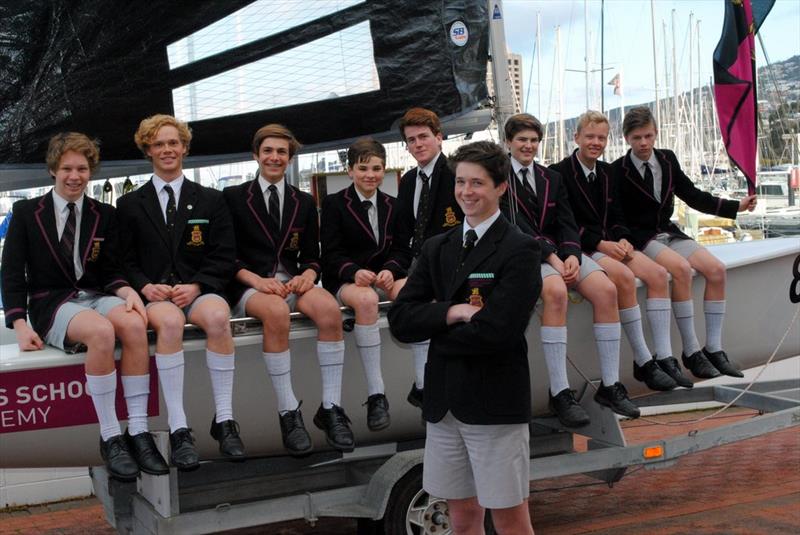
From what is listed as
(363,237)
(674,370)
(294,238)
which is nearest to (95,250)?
(294,238)

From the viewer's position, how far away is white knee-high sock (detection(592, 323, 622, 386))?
5.11 meters

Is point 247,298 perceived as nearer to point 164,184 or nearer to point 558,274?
point 164,184

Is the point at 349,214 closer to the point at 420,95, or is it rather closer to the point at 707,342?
the point at 420,95

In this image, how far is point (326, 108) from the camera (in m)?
5.91

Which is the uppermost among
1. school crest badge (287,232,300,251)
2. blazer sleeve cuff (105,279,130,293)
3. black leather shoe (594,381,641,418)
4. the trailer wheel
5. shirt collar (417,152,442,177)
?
shirt collar (417,152,442,177)

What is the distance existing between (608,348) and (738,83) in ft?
6.28

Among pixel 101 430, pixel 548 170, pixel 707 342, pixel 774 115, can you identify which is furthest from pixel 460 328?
pixel 774 115

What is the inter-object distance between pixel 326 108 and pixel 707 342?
8.33 ft

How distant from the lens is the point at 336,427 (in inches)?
182

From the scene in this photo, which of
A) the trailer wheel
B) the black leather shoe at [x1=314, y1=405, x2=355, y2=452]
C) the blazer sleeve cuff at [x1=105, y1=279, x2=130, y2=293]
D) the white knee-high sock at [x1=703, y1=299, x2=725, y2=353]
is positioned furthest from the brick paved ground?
the blazer sleeve cuff at [x1=105, y1=279, x2=130, y2=293]

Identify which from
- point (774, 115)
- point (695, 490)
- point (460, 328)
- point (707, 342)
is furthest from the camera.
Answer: point (774, 115)

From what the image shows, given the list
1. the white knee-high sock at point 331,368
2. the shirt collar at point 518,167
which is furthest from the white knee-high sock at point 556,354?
the white knee-high sock at point 331,368

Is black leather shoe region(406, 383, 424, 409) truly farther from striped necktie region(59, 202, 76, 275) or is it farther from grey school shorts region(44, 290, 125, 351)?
striped necktie region(59, 202, 76, 275)

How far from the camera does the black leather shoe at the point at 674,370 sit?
5.33 m
